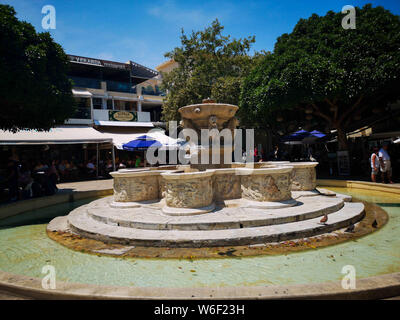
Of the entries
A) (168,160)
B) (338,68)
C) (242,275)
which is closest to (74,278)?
(242,275)

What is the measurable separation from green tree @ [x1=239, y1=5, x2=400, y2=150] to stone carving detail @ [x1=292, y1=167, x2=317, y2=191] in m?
4.31

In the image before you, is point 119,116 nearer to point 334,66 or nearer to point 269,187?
point 334,66

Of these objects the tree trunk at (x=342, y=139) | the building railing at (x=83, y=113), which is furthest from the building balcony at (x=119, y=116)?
the tree trunk at (x=342, y=139)

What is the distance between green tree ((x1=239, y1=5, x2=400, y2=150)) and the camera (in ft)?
28.1

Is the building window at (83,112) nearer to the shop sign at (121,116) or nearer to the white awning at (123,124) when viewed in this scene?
the white awning at (123,124)

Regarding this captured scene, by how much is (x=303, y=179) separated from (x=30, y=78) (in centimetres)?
865

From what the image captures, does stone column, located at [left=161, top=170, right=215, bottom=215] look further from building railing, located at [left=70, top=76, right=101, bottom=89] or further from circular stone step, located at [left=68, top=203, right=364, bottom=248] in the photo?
building railing, located at [left=70, top=76, right=101, bottom=89]

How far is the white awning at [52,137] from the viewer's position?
12.1 m

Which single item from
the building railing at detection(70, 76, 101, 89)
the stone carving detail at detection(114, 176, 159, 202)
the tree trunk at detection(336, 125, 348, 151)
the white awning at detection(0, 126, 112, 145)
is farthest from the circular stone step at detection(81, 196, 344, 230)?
the building railing at detection(70, 76, 101, 89)

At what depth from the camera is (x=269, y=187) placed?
4922 millimetres

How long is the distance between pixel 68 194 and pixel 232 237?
7.14m

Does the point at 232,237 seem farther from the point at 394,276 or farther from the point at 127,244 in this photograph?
the point at 394,276

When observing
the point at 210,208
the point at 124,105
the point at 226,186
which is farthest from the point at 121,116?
the point at 210,208
